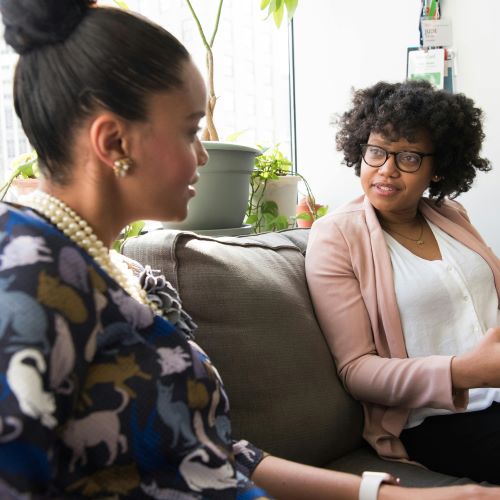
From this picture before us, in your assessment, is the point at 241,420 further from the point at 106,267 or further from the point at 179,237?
the point at 106,267

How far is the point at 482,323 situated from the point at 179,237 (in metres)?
0.71

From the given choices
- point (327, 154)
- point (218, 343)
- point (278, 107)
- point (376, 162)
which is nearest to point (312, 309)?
point (218, 343)

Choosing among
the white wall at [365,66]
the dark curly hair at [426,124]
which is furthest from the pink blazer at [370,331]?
the white wall at [365,66]

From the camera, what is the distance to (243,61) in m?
2.20

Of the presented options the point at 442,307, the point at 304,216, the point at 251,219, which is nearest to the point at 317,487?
the point at 442,307

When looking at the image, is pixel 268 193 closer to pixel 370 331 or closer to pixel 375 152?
pixel 375 152

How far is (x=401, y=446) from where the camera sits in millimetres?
1145

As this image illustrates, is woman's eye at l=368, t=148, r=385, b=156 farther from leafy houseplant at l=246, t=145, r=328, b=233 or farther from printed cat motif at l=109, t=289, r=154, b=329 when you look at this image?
printed cat motif at l=109, t=289, r=154, b=329

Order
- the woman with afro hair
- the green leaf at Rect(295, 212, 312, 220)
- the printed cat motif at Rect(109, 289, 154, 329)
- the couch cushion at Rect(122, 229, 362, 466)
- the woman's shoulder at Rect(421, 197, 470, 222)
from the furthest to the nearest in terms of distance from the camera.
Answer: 1. the green leaf at Rect(295, 212, 312, 220)
2. the woman's shoulder at Rect(421, 197, 470, 222)
3. the woman with afro hair
4. the couch cushion at Rect(122, 229, 362, 466)
5. the printed cat motif at Rect(109, 289, 154, 329)

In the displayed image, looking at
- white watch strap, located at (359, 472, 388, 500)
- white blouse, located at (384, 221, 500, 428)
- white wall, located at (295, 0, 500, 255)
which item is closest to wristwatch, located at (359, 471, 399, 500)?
white watch strap, located at (359, 472, 388, 500)

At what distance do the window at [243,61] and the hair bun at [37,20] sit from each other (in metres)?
1.29

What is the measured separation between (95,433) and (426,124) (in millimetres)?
1124

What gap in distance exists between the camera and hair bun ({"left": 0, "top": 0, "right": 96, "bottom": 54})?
57 centimetres

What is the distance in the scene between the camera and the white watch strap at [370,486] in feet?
2.53
